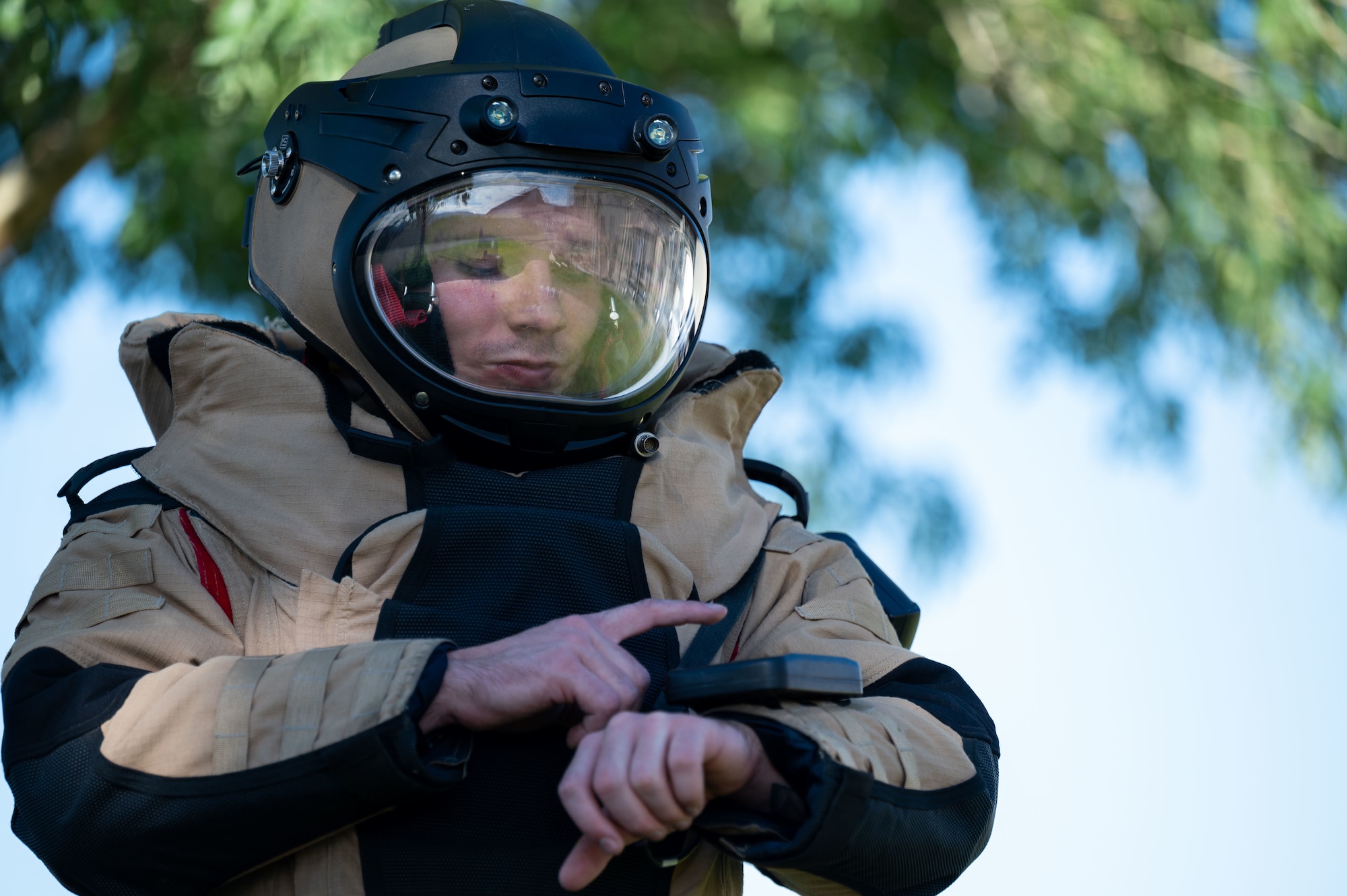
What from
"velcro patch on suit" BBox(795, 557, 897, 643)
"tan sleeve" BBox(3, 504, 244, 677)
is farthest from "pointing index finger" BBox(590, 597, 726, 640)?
"tan sleeve" BBox(3, 504, 244, 677)

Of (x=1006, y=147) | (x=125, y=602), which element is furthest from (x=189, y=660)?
(x=1006, y=147)

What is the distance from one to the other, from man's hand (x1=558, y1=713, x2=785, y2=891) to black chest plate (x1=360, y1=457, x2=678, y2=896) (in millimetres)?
180

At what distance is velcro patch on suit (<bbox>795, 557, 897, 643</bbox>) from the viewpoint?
2.06 m

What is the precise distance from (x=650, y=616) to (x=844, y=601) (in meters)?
0.41

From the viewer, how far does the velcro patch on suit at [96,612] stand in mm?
1805

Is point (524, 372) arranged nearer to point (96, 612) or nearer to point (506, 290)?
point (506, 290)

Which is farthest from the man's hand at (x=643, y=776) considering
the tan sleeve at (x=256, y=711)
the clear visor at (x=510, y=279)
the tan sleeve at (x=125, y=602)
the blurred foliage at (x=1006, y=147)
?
the blurred foliage at (x=1006, y=147)

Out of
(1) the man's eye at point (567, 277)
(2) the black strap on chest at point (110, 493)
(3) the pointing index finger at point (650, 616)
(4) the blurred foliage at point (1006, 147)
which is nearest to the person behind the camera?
(3) the pointing index finger at point (650, 616)

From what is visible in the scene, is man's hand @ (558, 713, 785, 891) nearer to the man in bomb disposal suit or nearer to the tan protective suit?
the man in bomb disposal suit

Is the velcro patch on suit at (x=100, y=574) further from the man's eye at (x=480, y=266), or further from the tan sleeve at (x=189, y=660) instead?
the man's eye at (x=480, y=266)

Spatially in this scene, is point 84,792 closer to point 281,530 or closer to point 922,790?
point 281,530

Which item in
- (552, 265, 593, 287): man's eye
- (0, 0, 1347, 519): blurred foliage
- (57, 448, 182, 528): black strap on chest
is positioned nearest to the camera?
(57, 448, 182, 528): black strap on chest

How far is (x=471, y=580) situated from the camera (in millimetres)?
1942

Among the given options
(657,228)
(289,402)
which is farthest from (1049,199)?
(289,402)
